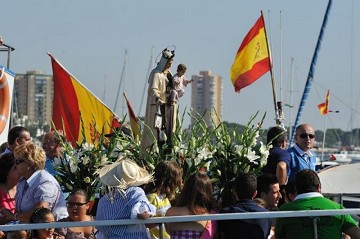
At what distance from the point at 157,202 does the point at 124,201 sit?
792 millimetres

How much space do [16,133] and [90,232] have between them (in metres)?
2.96

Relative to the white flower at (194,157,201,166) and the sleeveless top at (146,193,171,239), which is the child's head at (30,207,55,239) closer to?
the sleeveless top at (146,193,171,239)

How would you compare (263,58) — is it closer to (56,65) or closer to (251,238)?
(56,65)

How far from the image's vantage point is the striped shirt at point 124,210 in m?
8.53

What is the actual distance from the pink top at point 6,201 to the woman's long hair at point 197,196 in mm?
2489

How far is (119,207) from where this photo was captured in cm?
861

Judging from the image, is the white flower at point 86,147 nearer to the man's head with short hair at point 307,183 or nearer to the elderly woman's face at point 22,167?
the elderly woman's face at point 22,167

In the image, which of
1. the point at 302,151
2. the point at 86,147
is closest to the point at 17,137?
the point at 86,147

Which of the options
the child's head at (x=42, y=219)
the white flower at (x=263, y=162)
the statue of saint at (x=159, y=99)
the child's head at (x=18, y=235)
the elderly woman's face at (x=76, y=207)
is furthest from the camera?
the statue of saint at (x=159, y=99)

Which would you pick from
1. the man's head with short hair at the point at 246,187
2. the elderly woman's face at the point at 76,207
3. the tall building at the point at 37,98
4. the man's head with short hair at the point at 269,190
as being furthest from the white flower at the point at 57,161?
the tall building at the point at 37,98

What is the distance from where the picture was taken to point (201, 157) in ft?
37.0

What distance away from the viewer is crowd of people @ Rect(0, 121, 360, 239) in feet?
28.0

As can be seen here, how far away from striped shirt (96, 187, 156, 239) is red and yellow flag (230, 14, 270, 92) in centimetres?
1090

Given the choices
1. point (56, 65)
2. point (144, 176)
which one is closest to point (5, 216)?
point (144, 176)
